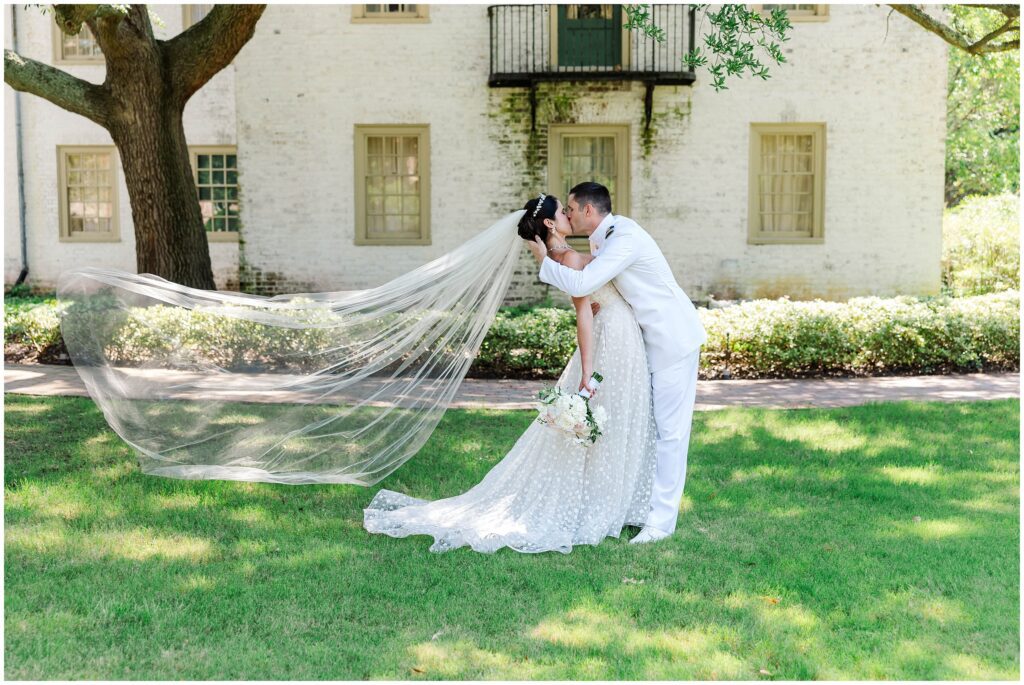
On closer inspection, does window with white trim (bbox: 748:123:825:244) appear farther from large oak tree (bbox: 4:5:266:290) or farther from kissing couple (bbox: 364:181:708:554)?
kissing couple (bbox: 364:181:708:554)

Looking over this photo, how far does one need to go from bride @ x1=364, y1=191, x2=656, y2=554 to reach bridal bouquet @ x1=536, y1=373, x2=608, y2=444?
146mm

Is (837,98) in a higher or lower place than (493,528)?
higher

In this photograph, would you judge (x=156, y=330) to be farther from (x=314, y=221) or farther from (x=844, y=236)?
(x=844, y=236)

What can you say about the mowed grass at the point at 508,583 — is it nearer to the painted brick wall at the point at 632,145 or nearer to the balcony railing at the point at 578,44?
the painted brick wall at the point at 632,145

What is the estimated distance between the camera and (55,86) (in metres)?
11.1

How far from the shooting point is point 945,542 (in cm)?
512

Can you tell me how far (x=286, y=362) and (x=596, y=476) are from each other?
2100mm

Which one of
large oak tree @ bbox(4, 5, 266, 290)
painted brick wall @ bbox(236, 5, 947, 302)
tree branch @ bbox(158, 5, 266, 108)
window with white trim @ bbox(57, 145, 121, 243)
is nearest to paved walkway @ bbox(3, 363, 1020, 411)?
large oak tree @ bbox(4, 5, 266, 290)

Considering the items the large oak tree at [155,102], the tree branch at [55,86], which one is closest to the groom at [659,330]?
the large oak tree at [155,102]

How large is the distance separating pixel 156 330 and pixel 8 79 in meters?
6.72

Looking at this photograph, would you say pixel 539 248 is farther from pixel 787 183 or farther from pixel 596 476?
pixel 787 183

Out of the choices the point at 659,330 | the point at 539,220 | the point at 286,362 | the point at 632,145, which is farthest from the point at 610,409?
the point at 632,145

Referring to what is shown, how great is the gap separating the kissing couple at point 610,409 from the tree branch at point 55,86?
8155 millimetres

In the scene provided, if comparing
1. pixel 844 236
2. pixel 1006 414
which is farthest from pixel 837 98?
pixel 1006 414
